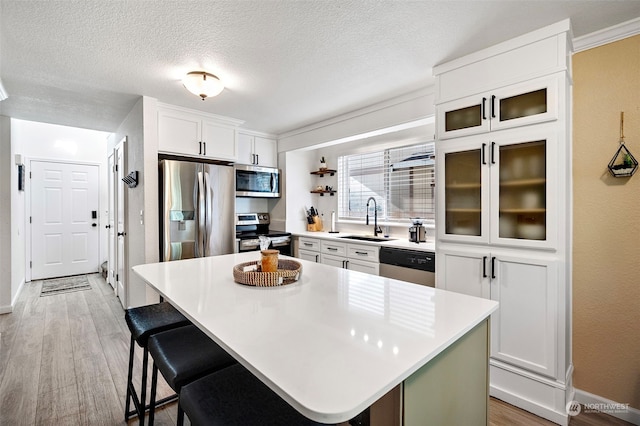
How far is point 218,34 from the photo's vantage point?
76.4 inches

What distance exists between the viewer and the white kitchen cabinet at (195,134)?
10.8 feet

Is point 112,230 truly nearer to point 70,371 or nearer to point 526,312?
point 70,371

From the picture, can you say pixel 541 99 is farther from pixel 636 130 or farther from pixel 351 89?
pixel 351 89

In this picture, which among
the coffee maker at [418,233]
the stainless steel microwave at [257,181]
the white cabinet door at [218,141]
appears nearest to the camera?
the coffee maker at [418,233]

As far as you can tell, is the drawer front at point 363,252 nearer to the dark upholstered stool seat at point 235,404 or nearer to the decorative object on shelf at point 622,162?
the decorative object on shelf at point 622,162

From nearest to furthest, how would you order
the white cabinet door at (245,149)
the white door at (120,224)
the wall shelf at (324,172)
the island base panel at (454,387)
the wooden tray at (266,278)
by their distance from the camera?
the island base panel at (454,387) < the wooden tray at (266,278) < the white door at (120,224) < the white cabinet door at (245,149) < the wall shelf at (324,172)

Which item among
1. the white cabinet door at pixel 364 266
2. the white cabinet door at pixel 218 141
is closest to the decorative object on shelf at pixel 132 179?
the white cabinet door at pixel 218 141

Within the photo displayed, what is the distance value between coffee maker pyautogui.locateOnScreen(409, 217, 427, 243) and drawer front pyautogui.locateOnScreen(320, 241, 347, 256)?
0.77 m

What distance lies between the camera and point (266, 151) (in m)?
4.64

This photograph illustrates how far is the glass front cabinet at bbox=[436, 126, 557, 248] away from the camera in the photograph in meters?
1.93

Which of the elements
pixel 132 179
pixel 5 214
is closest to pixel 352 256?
pixel 132 179

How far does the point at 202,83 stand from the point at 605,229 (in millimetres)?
3084

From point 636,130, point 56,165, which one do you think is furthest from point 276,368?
point 56,165

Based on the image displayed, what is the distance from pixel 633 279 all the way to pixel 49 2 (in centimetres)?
376
